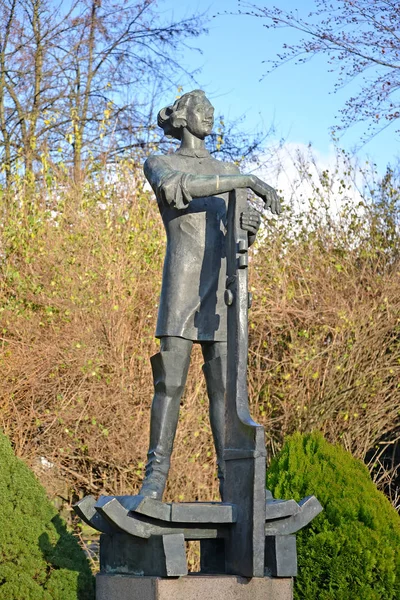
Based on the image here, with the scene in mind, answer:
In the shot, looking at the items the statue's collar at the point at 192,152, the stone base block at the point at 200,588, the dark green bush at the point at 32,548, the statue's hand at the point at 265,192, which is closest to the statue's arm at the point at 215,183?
the statue's hand at the point at 265,192

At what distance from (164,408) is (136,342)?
398 cm

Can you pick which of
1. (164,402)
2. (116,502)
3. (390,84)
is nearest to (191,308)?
(164,402)

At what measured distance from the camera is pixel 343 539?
6.11m

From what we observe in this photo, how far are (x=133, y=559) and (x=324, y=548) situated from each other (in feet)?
6.36

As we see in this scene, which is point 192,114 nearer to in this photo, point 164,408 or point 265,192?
point 265,192

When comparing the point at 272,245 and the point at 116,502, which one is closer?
the point at 116,502

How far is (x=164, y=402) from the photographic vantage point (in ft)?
15.9

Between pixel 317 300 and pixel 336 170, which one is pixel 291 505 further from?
pixel 336 170

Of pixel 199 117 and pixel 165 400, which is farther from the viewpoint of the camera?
pixel 199 117

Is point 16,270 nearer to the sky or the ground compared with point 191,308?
nearer to the sky

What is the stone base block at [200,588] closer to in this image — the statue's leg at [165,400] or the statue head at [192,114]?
the statue's leg at [165,400]

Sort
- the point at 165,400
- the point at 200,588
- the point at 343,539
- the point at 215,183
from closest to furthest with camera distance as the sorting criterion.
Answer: the point at 200,588
the point at 215,183
the point at 165,400
the point at 343,539

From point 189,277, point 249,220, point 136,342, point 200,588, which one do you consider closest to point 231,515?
point 200,588

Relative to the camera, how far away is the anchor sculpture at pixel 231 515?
14.3ft
